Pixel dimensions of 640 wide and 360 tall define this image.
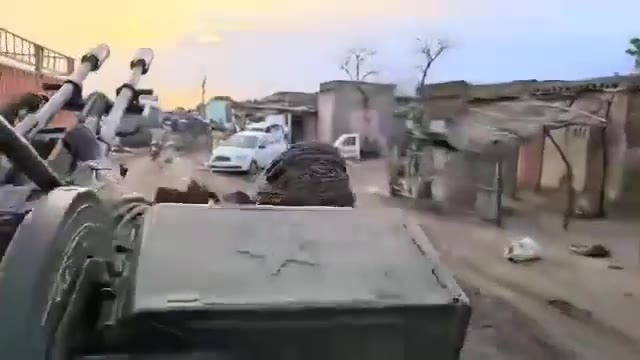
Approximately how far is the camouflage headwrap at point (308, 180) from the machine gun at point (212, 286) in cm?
373

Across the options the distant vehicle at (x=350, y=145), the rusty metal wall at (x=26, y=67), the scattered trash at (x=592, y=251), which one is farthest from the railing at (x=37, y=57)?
the distant vehicle at (x=350, y=145)

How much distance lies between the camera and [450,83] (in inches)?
850

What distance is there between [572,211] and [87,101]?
10968 mm

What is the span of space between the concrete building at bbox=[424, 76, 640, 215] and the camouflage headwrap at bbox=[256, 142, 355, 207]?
7194mm

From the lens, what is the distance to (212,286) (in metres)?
1.64

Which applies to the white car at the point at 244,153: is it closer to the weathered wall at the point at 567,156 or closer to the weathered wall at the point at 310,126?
the weathered wall at the point at 567,156

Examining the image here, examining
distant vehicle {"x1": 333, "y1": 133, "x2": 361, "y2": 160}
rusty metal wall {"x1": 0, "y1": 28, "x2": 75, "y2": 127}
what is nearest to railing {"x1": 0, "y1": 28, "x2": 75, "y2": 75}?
rusty metal wall {"x1": 0, "y1": 28, "x2": 75, "y2": 127}

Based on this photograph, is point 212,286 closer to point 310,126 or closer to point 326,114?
point 326,114

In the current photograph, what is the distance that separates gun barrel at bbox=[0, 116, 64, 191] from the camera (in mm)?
1579

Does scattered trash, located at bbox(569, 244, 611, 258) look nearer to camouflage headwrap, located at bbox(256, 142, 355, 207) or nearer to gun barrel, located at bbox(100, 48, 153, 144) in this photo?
camouflage headwrap, located at bbox(256, 142, 355, 207)

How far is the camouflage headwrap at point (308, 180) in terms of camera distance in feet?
19.9

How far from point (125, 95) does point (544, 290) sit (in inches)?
204

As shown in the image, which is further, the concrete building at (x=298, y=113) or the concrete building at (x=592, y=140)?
the concrete building at (x=298, y=113)

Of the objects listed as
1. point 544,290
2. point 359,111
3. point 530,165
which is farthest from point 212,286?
point 359,111
